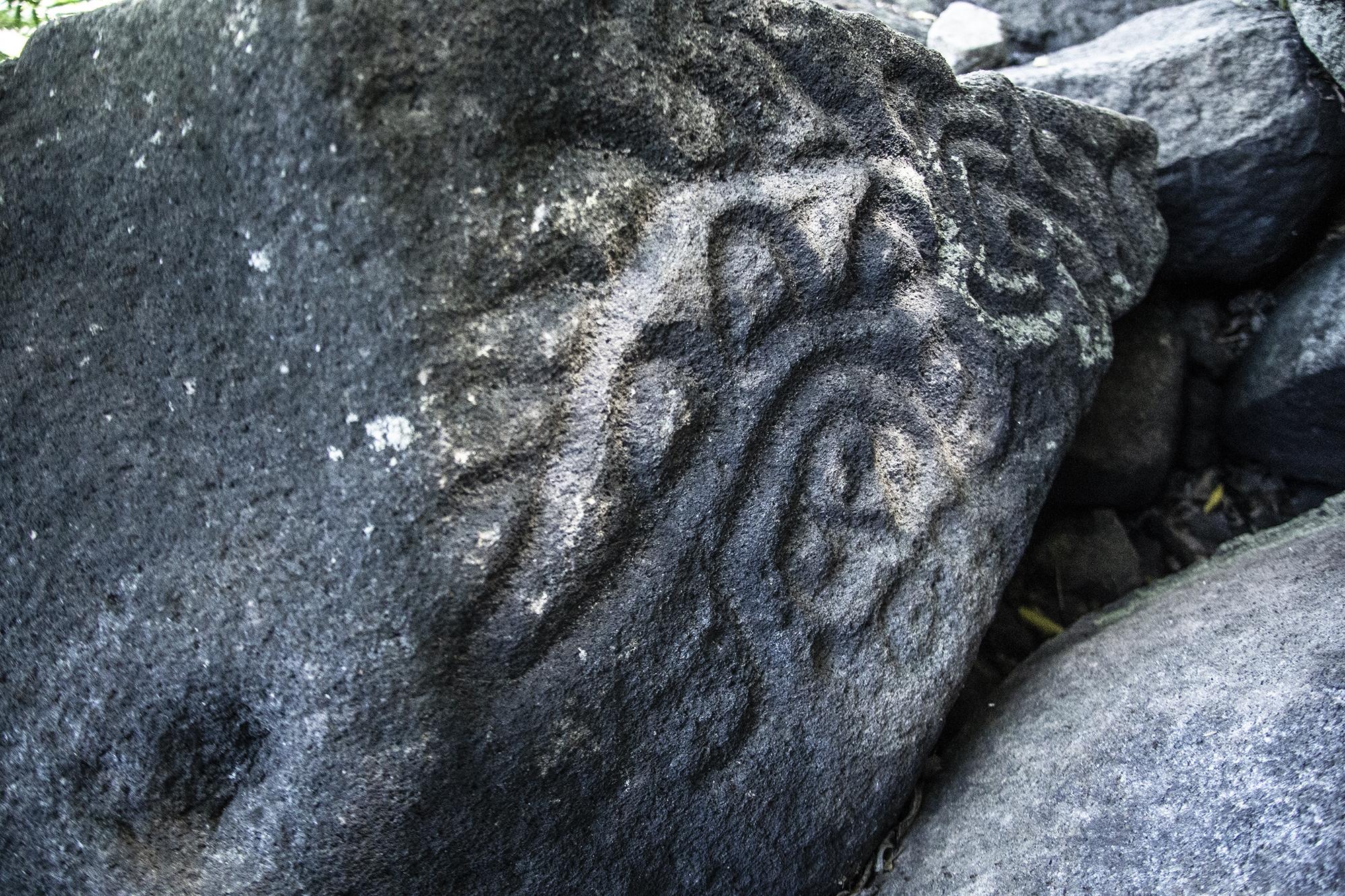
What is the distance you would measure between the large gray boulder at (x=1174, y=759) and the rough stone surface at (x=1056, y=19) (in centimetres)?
136

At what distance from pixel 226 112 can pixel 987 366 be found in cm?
79

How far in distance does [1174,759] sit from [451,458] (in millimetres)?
745

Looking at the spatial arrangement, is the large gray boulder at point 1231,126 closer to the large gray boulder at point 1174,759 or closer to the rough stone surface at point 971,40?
the rough stone surface at point 971,40

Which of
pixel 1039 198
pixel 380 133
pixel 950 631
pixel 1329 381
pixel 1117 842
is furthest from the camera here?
pixel 1329 381

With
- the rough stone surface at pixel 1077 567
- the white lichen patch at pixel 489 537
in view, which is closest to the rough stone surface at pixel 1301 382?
the rough stone surface at pixel 1077 567

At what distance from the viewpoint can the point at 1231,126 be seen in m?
1.48

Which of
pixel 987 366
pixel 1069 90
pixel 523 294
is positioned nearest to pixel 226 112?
pixel 523 294

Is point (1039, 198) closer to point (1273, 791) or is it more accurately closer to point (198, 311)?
point (1273, 791)

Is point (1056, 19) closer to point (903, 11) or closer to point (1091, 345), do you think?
point (903, 11)

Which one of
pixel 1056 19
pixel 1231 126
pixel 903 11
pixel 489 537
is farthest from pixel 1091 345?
pixel 903 11

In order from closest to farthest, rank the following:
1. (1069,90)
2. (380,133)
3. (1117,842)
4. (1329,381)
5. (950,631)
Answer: (380,133) < (1117,842) < (950,631) < (1329,381) < (1069,90)

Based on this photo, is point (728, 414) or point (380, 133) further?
point (728, 414)

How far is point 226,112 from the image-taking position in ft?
2.38

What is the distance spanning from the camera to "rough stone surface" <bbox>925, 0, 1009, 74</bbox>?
6.33 ft
